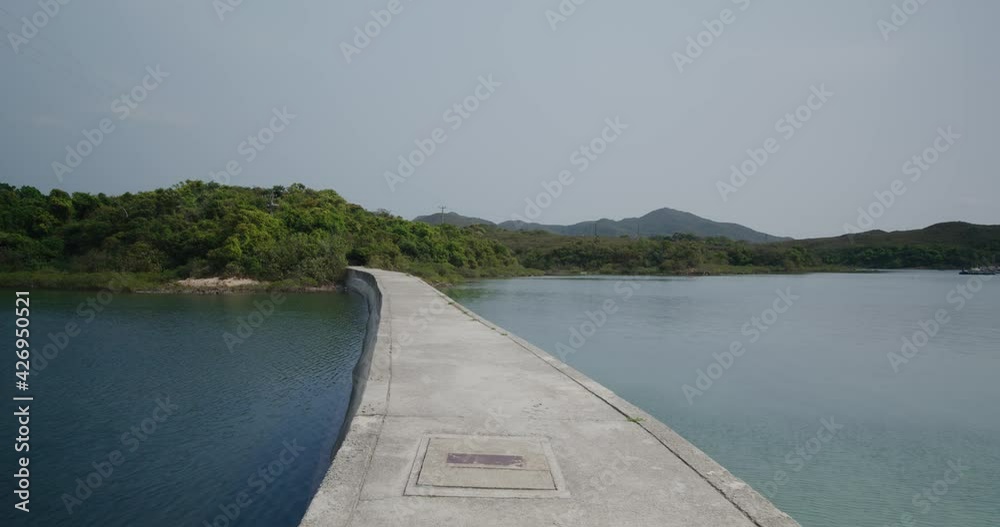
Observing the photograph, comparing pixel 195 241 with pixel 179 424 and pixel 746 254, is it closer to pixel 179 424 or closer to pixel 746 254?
pixel 179 424

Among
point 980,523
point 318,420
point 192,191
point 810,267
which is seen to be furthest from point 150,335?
point 810,267

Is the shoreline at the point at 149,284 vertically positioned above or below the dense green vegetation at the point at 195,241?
below

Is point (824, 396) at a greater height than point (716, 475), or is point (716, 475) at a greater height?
point (716, 475)

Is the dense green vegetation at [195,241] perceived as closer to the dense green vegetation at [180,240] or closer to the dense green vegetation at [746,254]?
the dense green vegetation at [180,240]

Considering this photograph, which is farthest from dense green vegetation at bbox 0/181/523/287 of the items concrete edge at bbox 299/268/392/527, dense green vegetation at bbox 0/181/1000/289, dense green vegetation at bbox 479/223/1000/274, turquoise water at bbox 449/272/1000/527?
dense green vegetation at bbox 479/223/1000/274

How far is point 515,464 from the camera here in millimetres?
3748

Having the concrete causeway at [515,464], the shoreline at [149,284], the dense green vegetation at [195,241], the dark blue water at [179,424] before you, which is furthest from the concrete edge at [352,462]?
the dense green vegetation at [195,241]

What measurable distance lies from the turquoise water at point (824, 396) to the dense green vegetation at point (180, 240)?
1482 cm

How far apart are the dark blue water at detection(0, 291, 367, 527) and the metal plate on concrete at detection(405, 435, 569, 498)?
259 centimetres

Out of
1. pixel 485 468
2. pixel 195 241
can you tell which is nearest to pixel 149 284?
pixel 195 241

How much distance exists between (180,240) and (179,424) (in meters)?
28.9

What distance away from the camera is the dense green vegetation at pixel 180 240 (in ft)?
105

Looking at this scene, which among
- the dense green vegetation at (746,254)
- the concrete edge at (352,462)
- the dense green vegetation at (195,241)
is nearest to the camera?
the concrete edge at (352,462)

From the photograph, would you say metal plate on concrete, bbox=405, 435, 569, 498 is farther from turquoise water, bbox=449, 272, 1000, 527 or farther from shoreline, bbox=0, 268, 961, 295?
shoreline, bbox=0, 268, 961, 295
